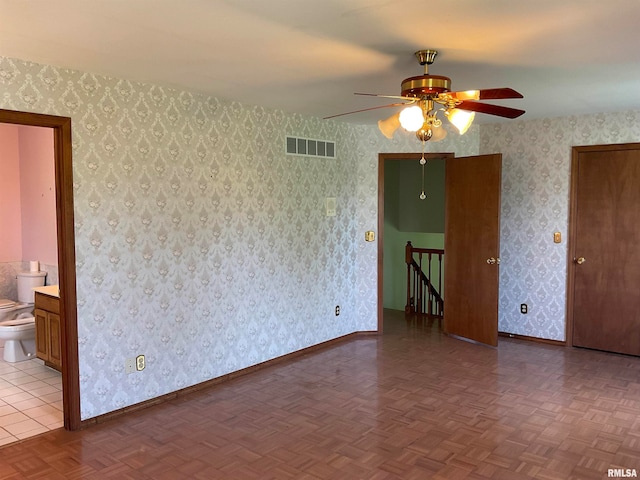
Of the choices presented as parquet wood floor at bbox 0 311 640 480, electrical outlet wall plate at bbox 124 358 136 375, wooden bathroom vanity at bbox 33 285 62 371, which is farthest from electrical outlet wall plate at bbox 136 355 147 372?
wooden bathroom vanity at bbox 33 285 62 371

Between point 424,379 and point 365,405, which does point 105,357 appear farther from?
point 424,379

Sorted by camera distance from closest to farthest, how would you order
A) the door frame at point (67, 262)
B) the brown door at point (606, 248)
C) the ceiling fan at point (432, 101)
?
the ceiling fan at point (432, 101), the door frame at point (67, 262), the brown door at point (606, 248)

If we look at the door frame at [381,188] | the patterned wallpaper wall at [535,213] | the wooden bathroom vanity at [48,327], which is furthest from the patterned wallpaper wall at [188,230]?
the wooden bathroom vanity at [48,327]

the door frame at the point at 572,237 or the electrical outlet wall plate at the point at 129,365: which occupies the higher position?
the door frame at the point at 572,237

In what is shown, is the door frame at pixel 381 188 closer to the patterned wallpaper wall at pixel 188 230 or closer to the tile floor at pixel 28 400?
the patterned wallpaper wall at pixel 188 230

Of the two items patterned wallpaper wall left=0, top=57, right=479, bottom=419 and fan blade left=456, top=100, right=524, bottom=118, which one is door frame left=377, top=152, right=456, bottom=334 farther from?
fan blade left=456, top=100, right=524, bottom=118

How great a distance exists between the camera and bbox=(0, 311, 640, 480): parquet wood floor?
282cm

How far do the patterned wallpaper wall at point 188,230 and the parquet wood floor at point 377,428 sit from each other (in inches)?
14.5

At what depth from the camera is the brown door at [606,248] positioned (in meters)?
4.79

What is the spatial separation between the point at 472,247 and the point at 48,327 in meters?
4.07

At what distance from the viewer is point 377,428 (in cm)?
331

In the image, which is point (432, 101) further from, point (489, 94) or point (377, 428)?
point (377, 428)

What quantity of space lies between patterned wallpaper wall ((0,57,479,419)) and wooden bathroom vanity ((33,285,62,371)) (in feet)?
3.41

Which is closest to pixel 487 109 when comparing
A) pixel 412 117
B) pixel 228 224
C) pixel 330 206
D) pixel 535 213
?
pixel 412 117
